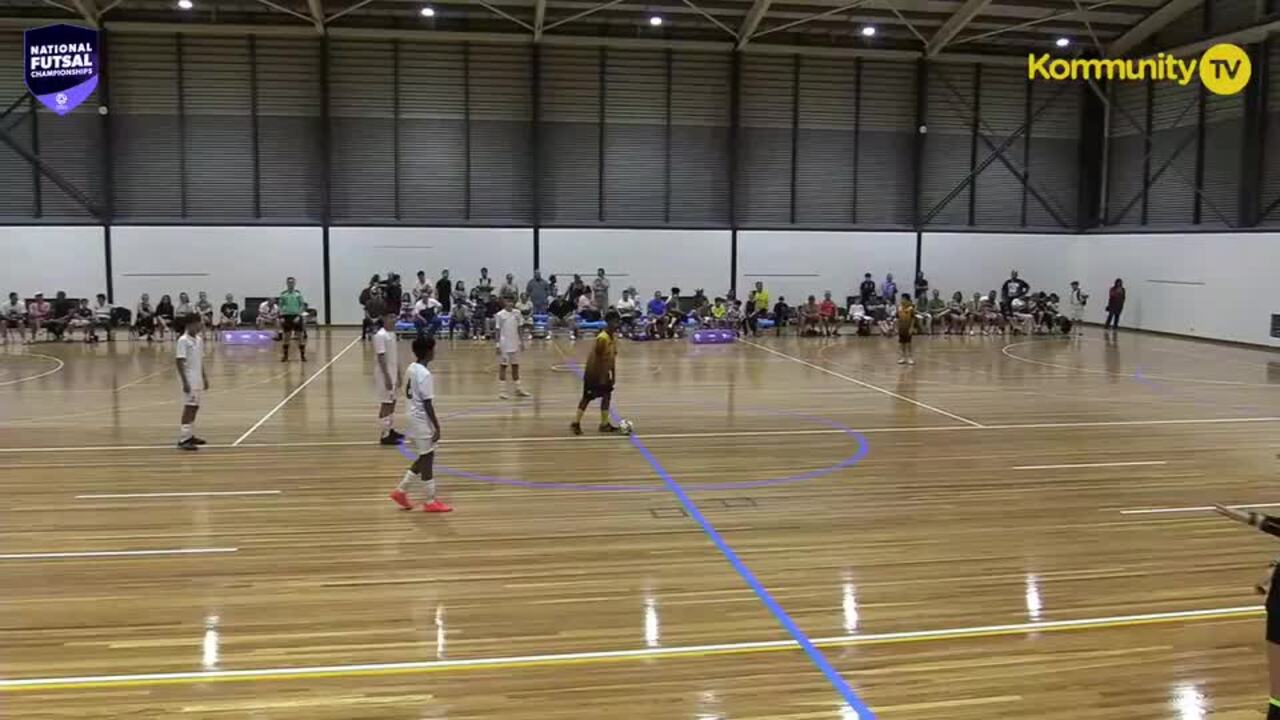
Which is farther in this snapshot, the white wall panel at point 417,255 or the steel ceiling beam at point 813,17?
the white wall panel at point 417,255

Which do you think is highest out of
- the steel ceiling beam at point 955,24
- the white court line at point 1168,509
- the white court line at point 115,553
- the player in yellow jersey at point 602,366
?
the steel ceiling beam at point 955,24

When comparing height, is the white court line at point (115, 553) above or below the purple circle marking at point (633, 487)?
below

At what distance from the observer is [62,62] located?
24.1m

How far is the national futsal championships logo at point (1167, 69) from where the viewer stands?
24766 mm

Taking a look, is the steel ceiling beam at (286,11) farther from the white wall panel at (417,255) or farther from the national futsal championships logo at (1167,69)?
the national futsal championships logo at (1167,69)

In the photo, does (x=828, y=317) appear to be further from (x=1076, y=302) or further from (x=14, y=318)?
(x=14, y=318)

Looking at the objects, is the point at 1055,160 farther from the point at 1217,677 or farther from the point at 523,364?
the point at 1217,677

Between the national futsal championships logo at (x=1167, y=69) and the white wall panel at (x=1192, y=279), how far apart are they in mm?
4038

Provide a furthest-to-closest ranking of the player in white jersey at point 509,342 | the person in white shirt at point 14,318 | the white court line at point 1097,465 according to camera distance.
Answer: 1. the person in white shirt at point 14,318
2. the player in white jersey at point 509,342
3. the white court line at point 1097,465

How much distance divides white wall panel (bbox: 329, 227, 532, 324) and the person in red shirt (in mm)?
8277

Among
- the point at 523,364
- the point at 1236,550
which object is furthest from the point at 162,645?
the point at 523,364

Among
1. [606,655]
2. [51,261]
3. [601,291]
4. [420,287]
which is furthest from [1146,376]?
[51,261]

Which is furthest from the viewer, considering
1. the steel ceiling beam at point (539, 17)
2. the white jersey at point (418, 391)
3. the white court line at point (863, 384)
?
the steel ceiling beam at point (539, 17)

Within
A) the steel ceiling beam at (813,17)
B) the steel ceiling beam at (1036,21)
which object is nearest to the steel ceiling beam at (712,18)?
the steel ceiling beam at (813,17)
